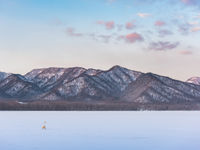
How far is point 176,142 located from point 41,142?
16.9 meters

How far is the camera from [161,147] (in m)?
41.2

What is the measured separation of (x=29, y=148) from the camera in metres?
39.4

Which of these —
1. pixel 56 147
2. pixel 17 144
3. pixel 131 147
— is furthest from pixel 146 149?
pixel 17 144

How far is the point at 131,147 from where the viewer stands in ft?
135

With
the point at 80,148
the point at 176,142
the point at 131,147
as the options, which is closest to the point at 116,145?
the point at 131,147

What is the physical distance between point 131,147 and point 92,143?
5513 mm

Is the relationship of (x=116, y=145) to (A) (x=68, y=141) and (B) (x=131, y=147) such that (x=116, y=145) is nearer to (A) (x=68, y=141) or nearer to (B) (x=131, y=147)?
(B) (x=131, y=147)

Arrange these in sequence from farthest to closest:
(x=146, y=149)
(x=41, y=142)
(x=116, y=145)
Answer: (x=41, y=142)
(x=116, y=145)
(x=146, y=149)

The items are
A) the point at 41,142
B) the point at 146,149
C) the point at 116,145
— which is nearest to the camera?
the point at 146,149

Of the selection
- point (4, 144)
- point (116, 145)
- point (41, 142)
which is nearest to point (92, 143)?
point (116, 145)

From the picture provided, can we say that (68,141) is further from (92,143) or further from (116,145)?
(116,145)

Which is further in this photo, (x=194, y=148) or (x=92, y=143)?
(x=92, y=143)

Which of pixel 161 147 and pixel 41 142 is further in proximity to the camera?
pixel 41 142

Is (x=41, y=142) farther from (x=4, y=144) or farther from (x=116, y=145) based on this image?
(x=116, y=145)
